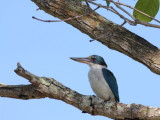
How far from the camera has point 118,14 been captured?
388cm

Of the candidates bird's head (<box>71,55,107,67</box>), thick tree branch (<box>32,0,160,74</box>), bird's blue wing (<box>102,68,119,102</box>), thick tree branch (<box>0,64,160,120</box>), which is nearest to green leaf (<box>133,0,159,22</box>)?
thick tree branch (<box>32,0,160,74</box>)

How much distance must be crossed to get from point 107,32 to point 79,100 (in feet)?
3.90

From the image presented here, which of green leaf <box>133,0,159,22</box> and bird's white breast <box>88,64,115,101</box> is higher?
green leaf <box>133,0,159,22</box>

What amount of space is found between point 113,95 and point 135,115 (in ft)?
5.99

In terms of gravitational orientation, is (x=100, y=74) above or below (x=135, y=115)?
above

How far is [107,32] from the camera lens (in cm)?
488

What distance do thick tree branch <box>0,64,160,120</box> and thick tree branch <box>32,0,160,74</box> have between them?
855 millimetres

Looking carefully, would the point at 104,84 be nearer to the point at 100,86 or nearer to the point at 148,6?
the point at 100,86

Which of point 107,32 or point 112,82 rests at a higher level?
point 107,32

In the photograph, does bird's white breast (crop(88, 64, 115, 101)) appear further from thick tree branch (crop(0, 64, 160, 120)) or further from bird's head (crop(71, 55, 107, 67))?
thick tree branch (crop(0, 64, 160, 120))

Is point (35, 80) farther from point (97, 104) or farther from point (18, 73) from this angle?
point (97, 104)

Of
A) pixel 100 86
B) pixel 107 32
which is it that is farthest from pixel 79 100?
pixel 100 86

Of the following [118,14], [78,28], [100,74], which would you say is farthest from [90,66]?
[118,14]

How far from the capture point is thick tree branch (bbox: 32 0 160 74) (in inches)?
189
